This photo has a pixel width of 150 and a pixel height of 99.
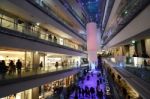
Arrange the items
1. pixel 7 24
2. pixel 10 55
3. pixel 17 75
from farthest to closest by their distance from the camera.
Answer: pixel 10 55, pixel 7 24, pixel 17 75

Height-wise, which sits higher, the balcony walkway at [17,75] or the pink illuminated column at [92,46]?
the pink illuminated column at [92,46]

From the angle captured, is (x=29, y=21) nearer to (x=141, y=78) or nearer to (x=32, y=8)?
(x=32, y=8)

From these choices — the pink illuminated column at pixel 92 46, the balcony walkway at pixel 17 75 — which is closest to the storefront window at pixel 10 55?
the balcony walkway at pixel 17 75

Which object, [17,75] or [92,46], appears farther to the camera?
[92,46]

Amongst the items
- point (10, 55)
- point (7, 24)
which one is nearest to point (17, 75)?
point (7, 24)

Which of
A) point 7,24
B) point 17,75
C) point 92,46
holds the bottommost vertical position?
point 17,75

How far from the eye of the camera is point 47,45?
20.9 metres

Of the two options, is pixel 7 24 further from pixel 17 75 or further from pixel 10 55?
pixel 10 55

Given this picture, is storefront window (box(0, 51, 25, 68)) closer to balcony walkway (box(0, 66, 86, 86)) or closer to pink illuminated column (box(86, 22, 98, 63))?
balcony walkway (box(0, 66, 86, 86))

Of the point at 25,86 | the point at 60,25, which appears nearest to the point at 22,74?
the point at 25,86

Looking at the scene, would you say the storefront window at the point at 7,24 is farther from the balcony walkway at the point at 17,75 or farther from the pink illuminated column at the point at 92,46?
the pink illuminated column at the point at 92,46

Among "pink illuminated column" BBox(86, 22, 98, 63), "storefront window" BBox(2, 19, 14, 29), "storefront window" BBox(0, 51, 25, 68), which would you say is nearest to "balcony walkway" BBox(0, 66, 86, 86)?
"storefront window" BBox(0, 51, 25, 68)

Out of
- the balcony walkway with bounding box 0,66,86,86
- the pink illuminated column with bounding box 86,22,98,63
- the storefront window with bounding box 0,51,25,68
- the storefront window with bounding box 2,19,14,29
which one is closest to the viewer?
the balcony walkway with bounding box 0,66,86,86

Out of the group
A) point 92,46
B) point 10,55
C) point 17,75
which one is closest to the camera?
point 17,75
